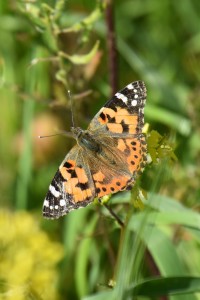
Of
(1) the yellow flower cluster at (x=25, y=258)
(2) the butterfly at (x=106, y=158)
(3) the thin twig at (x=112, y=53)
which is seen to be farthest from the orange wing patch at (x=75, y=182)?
(3) the thin twig at (x=112, y=53)

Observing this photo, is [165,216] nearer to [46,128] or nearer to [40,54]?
[40,54]

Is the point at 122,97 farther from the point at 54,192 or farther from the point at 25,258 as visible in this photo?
the point at 25,258

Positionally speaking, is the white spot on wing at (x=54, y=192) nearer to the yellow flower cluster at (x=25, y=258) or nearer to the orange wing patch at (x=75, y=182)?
the orange wing patch at (x=75, y=182)

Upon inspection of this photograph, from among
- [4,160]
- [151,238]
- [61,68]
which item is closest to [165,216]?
[151,238]

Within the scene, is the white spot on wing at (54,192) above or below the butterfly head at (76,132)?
below

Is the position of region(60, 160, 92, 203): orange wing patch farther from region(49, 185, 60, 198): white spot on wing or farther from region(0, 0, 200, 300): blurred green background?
region(0, 0, 200, 300): blurred green background

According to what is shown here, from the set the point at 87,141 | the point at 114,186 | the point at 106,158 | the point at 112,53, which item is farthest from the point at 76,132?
the point at 112,53
